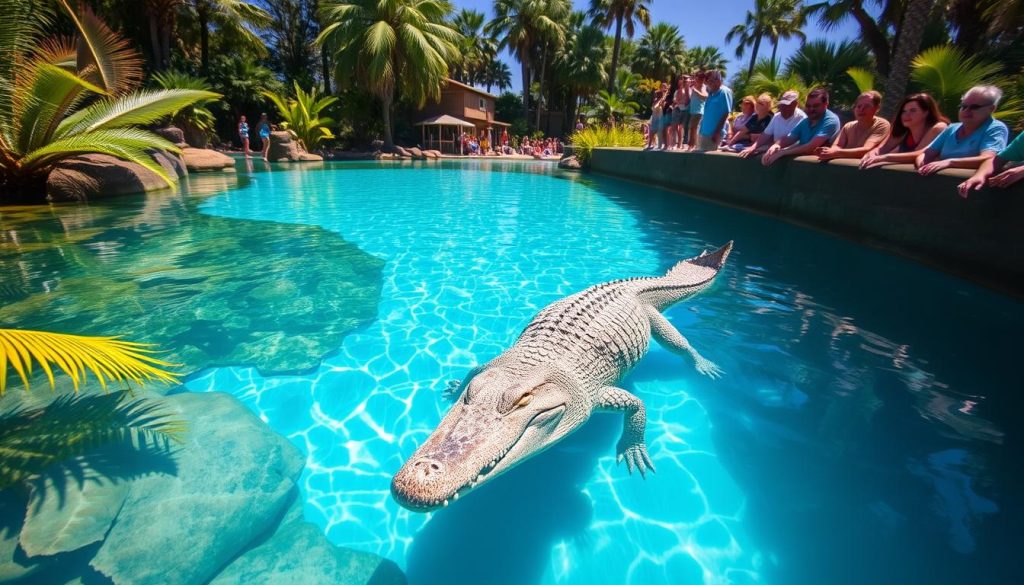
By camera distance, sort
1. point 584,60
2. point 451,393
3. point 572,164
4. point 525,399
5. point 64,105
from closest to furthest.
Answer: point 525,399 < point 451,393 < point 64,105 < point 572,164 < point 584,60

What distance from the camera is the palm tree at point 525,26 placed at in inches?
1352

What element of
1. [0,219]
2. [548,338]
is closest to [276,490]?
[548,338]

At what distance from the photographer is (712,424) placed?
3.07m

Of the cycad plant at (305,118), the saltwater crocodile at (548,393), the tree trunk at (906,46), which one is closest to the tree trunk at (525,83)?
the cycad plant at (305,118)

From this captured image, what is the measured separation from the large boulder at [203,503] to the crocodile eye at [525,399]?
1559 millimetres

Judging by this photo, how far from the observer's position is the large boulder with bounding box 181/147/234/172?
54.4 feet

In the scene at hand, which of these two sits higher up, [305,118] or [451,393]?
[305,118]

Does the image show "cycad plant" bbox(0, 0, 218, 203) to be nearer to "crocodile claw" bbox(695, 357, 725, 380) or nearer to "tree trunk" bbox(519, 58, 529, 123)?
"crocodile claw" bbox(695, 357, 725, 380)

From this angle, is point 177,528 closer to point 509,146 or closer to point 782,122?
point 782,122

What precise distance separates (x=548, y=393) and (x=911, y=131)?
656 centimetres

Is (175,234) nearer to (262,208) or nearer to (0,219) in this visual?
(262,208)

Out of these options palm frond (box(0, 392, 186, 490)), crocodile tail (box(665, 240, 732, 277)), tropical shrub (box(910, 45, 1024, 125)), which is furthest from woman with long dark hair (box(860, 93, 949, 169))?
palm frond (box(0, 392, 186, 490))

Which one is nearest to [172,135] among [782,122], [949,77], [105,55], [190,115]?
[190,115]

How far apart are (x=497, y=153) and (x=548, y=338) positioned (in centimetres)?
3403
